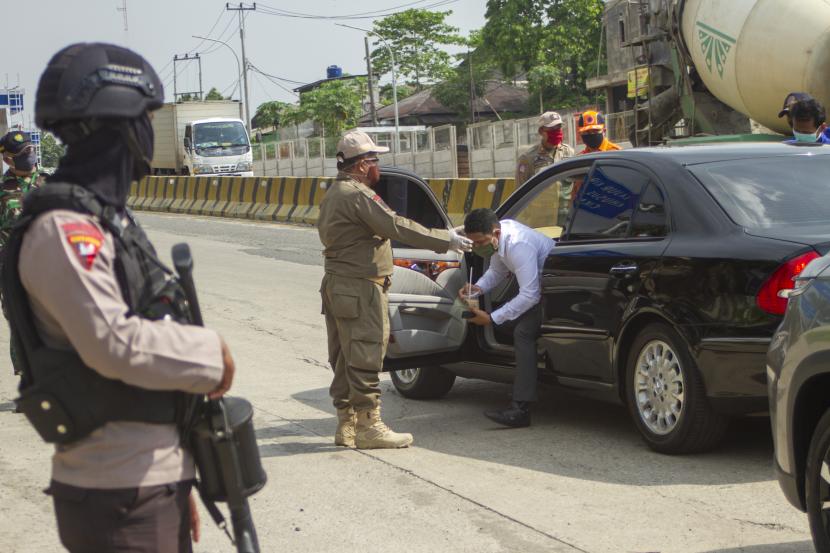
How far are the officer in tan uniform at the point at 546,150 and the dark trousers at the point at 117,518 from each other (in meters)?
7.65

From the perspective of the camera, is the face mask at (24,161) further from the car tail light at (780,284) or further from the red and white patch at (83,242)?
the red and white patch at (83,242)

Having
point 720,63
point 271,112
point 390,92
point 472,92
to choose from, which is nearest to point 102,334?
point 720,63

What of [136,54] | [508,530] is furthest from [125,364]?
[508,530]

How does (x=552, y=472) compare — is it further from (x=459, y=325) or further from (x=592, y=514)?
(x=459, y=325)

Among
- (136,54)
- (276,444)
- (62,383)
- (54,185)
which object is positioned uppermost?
(136,54)

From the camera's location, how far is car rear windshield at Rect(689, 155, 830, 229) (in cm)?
620

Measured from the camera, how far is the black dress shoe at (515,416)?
7.35 m

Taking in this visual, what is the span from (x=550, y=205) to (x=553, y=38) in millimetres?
60722

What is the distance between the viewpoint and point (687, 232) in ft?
20.7

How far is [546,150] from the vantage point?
10359mm

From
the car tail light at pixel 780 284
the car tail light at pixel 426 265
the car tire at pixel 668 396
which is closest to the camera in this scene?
the car tail light at pixel 780 284

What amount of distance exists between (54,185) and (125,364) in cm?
42

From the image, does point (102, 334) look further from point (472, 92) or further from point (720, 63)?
point (472, 92)

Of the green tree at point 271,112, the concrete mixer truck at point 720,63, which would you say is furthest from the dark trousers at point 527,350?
the green tree at point 271,112
